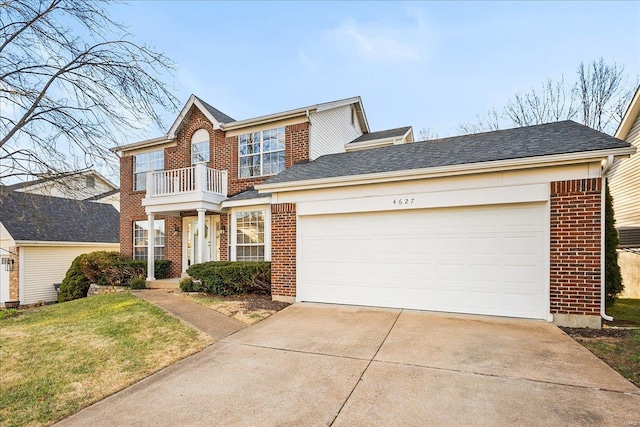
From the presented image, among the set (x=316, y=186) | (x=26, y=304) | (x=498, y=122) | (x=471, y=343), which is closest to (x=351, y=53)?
(x=316, y=186)

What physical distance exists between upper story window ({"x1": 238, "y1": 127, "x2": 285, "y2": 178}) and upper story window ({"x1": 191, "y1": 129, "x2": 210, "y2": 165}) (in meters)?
1.68

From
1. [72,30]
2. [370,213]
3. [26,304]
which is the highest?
[72,30]

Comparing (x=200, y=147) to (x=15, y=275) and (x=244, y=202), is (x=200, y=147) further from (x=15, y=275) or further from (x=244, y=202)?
(x=15, y=275)

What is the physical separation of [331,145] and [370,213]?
20.2ft

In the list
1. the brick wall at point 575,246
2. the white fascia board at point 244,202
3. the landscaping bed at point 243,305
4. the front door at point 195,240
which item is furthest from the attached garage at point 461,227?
the front door at point 195,240

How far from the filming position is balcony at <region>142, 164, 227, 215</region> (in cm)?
1137

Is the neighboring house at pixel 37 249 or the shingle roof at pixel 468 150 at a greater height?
the shingle roof at pixel 468 150

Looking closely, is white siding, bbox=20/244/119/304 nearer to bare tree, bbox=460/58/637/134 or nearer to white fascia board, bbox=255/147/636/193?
white fascia board, bbox=255/147/636/193

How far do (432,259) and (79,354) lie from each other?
6761mm

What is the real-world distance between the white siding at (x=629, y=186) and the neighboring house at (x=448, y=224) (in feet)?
25.4

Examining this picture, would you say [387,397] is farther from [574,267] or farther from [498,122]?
[498,122]

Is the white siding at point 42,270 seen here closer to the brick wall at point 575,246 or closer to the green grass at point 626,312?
the brick wall at point 575,246

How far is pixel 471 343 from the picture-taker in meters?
5.08

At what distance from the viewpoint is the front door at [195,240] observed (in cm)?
1268
